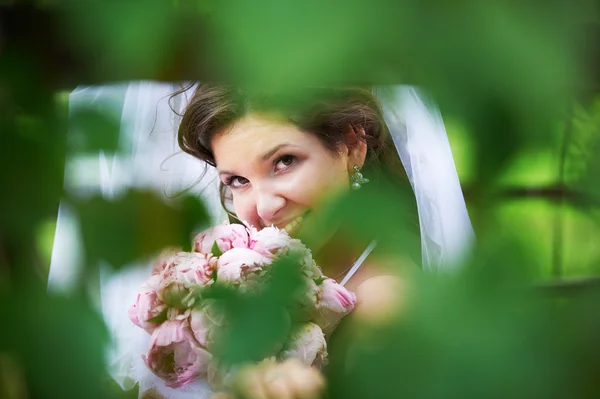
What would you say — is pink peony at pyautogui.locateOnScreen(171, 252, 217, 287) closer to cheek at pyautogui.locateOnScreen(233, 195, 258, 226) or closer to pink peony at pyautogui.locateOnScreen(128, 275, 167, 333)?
pink peony at pyautogui.locateOnScreen(128, 275, 167, 333)

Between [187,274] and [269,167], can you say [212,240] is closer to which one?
[187,274]

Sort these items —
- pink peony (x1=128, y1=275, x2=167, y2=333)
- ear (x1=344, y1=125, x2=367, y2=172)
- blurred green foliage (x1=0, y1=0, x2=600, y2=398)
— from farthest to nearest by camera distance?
ear (x1=344, y1=125, x2=367, y2=172) → pink peony (x1=128, y1=275, x2=167, y2=333) → blurred green foliage (x1=0, y1=0, x2=600, y2=398)

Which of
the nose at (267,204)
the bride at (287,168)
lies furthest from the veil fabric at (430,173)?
the nose at (267,204)

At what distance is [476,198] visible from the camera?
267mm

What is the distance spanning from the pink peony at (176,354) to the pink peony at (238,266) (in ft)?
0.10

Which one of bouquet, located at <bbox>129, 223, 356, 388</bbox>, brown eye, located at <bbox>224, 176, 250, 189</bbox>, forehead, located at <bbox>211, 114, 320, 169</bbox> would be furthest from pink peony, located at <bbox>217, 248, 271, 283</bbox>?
brown eye, located at <bbox>224, 176, 250, 189</bbox>

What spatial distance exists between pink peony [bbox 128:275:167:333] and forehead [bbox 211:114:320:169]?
122mm

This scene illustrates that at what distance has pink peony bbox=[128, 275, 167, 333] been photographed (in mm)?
393

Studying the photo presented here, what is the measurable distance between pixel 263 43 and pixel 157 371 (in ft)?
1.21

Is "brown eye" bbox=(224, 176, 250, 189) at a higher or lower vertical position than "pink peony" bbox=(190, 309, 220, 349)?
lower

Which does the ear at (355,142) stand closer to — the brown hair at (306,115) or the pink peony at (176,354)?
the brown hair at (306,115)

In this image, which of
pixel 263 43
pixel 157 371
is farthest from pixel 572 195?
pixel 157 371

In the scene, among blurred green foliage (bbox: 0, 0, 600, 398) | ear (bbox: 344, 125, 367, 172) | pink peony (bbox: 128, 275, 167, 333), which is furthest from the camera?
ear (bbox: 344, 125, 367, 172)

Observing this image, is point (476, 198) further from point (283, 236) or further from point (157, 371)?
point (157, 371)
